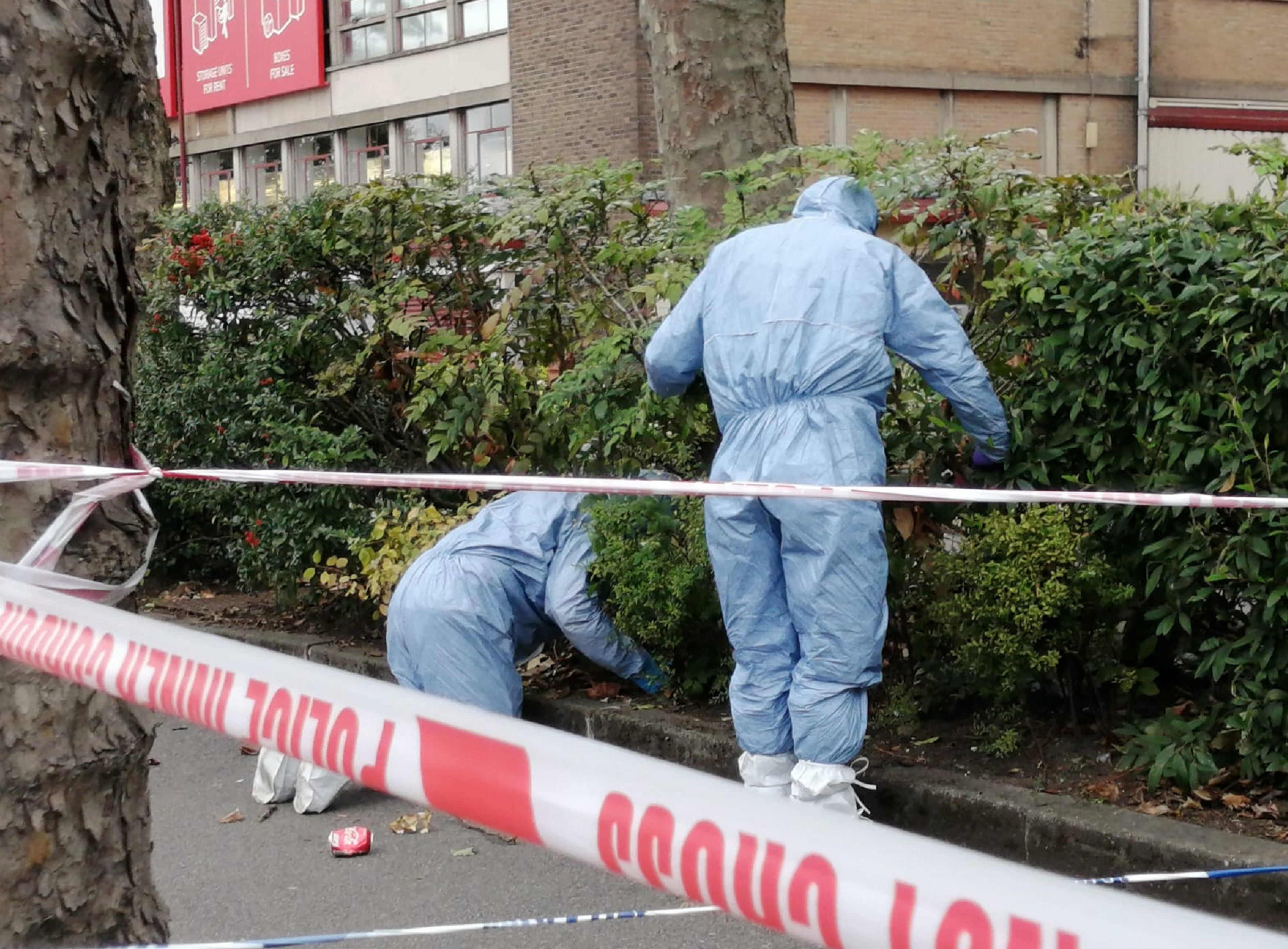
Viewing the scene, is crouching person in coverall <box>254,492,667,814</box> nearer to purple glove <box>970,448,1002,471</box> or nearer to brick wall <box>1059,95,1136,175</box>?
purple glove <box>970,448,1002,471</box>

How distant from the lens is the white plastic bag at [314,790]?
536cm

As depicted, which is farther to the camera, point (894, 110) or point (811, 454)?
point (894, 110)

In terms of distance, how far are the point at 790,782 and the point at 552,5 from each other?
67.3ft

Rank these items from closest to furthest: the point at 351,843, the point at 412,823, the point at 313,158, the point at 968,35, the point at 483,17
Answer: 1. the point at 351,843
2. the point at 412,823
3. the point at 968,35
4. the point at 483,17
5. the point at 313,158

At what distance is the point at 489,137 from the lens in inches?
1026

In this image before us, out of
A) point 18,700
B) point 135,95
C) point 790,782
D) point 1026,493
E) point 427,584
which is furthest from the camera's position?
point 427,584

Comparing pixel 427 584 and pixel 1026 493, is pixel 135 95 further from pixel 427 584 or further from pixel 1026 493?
pixel 427 584

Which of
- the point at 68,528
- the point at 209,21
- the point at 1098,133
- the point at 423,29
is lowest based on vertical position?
the point at 68,528

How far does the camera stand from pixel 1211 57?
26203 millimetres

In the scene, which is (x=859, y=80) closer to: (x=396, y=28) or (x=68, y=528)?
(x=396, y=28)

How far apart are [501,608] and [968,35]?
69.8ft

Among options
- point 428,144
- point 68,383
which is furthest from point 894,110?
point 68,383

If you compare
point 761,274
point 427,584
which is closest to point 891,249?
point 761,274

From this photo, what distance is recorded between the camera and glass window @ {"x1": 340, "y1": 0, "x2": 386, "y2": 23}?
28.5m
